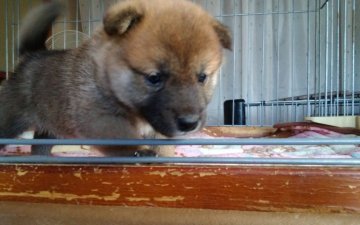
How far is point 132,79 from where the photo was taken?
1050 mm

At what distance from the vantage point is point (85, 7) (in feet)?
11.8

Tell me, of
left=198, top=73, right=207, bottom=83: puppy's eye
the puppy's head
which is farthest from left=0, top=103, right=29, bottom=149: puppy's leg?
left=198, top=73, right=207, bottom=83: puppy's eye

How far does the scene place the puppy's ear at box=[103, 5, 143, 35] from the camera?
103 cm

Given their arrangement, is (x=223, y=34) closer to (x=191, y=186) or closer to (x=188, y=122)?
(x=188, y=122)

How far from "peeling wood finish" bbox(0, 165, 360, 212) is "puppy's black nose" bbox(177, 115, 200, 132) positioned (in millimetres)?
134

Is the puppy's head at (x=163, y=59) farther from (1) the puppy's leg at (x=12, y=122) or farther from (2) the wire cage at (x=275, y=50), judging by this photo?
(2) the wire cage at (x=275, y=50)

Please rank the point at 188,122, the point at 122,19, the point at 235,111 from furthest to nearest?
1. the point at 235,111
2. the point at 122,19
3. the point at 188,122

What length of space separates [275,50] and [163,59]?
8.91ft

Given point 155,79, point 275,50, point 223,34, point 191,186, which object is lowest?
point 191,186

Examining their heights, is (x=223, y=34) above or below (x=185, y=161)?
above

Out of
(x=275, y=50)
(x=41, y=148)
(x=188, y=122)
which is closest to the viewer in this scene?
(x=188, y=122)

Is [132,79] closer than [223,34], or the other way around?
[132,79]

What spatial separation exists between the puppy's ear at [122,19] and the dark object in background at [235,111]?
196 cm

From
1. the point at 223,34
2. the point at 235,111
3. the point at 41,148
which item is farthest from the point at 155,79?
the point at 235,111
